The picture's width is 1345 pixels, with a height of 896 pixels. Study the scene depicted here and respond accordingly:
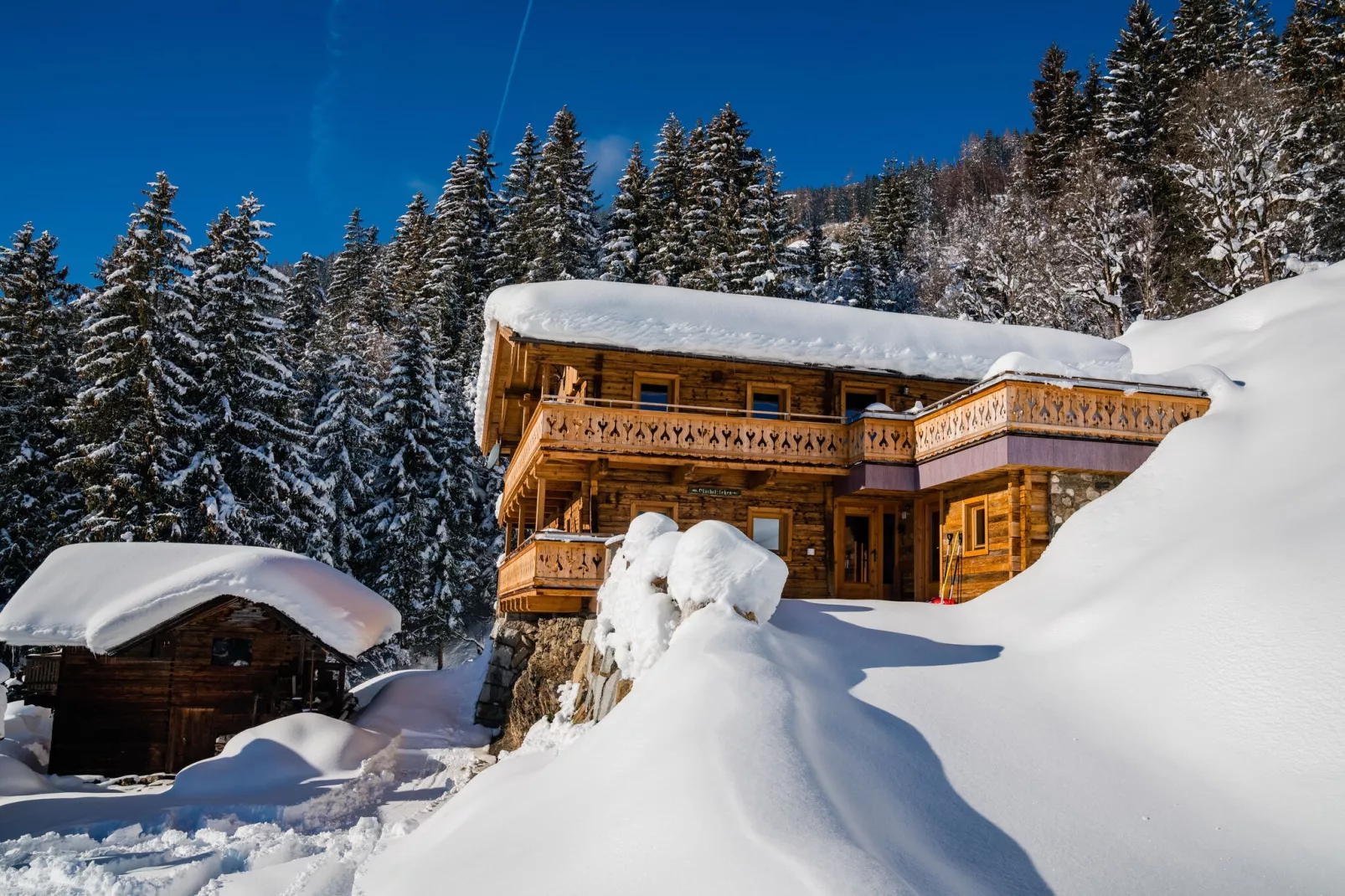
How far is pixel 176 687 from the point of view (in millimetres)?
23844

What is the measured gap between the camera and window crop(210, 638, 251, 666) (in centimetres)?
2430

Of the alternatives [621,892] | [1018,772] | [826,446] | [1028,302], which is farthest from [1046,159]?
[621,892]

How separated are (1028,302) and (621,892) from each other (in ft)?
137

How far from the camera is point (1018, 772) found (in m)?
8.30

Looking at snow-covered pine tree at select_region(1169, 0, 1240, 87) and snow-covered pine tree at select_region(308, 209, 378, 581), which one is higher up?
snow-covered pine tree at select_region(1169, 0, 1240, 87)

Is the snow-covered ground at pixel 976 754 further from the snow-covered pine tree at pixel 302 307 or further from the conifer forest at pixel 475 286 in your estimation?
the snow-covered pine tree at pixel 302 307

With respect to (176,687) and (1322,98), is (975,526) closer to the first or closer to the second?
(176,687)

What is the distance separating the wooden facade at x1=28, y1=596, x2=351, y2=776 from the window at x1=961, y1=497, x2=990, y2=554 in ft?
50.8

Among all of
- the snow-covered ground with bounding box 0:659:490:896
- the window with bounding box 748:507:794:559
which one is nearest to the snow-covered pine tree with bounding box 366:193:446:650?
the snow-covered ground with bounding box 0:659:490:896

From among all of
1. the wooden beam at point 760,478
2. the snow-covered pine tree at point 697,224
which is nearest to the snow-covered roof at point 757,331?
the wooden beam at point 760,478

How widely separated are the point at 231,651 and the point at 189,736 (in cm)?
224

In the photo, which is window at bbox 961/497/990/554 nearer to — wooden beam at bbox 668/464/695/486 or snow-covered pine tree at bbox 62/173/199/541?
wooden beam at bbox 668/464/695/486

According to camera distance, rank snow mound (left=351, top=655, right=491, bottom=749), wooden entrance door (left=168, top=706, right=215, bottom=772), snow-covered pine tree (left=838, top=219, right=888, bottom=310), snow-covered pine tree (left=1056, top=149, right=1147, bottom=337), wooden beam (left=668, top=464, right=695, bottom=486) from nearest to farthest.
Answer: wooden beam (left=668, top=464, right=695, bottom=486), wooden entrance door (left=168, top=706, right=215, bottom=772), snow mound (left=351, top=655, right=491, bottom=749), snow-covered pine tree (left=1056, top=149, right=1147, bottom=337), snow-covered pine tree (left=838, top=219, right=888, bottom=310)

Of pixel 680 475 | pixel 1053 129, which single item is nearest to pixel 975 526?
pixel 680 475
